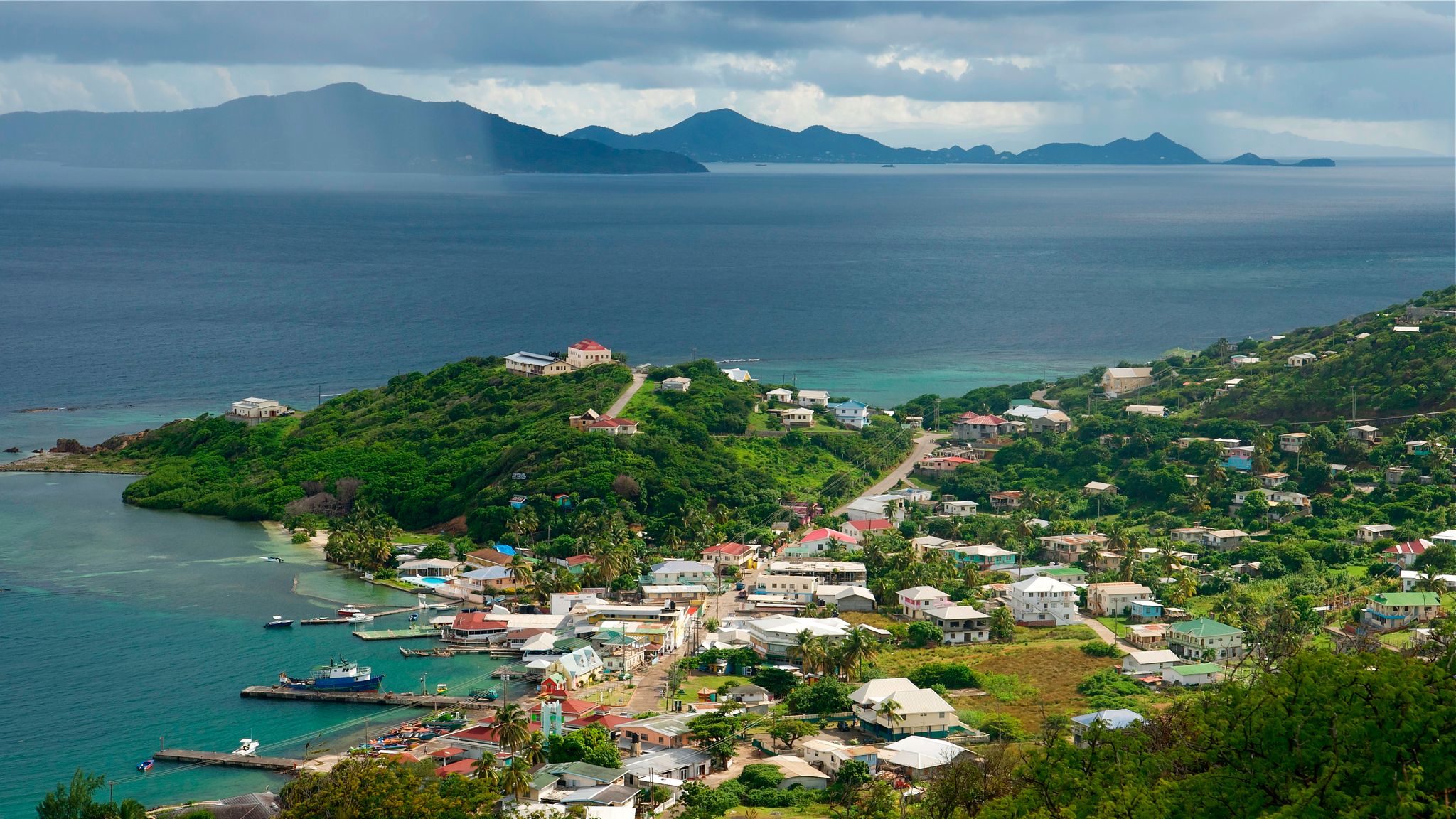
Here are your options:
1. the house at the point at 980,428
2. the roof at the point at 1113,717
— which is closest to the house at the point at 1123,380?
the house at the point at 980,428

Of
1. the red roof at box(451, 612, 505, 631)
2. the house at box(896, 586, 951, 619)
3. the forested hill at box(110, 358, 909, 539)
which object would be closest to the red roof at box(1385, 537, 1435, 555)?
the house at box(896, 586, 951, 619)

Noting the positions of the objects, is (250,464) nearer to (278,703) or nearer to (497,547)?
(497,547)

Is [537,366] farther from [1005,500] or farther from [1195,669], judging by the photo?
[1195,669]

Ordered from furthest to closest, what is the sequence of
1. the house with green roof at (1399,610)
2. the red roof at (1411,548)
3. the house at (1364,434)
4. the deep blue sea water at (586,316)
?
1. the deep blue sea water at (586,316)
2. the house at (1364,434)
3. the red roof at (1411,548)
4. the house with green roof at (1399,610)

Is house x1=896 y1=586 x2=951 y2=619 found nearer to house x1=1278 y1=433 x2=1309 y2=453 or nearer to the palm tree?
the palm tree

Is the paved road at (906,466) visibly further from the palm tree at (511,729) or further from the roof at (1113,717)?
the palm tree at (511,729)
